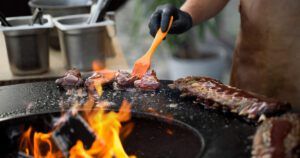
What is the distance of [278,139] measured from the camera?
1.38m

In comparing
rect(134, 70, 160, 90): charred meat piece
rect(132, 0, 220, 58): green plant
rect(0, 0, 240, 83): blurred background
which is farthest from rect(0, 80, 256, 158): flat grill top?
rect(132, 0, 220, 58): green plant

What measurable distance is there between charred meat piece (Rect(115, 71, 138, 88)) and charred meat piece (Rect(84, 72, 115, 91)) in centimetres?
4

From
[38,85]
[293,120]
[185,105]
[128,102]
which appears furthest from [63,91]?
[293,120]

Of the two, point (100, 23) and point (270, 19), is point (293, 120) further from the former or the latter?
point (100, 23)

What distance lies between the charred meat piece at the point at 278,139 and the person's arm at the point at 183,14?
0.93 metres

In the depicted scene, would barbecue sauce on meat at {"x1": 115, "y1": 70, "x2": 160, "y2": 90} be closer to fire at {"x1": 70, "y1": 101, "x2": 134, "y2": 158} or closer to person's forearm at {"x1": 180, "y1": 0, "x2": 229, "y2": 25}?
fire at {"x1": 70, "y1": 101, "x2": 134, "y2": 158}

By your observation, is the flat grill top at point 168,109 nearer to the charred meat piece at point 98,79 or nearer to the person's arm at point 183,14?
the charred meat piece at point 98,79

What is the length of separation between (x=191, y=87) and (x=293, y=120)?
1.69 feet

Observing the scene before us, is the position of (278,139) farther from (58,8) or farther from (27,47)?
(58,8)

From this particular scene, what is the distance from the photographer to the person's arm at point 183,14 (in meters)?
2.26

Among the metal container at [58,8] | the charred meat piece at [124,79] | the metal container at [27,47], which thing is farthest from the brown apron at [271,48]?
the metal container at [58,8]

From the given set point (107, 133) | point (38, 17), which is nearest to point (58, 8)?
point (38, 17)

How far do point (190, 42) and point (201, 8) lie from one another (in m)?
3.07

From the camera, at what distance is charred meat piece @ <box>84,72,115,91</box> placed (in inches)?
79.9
